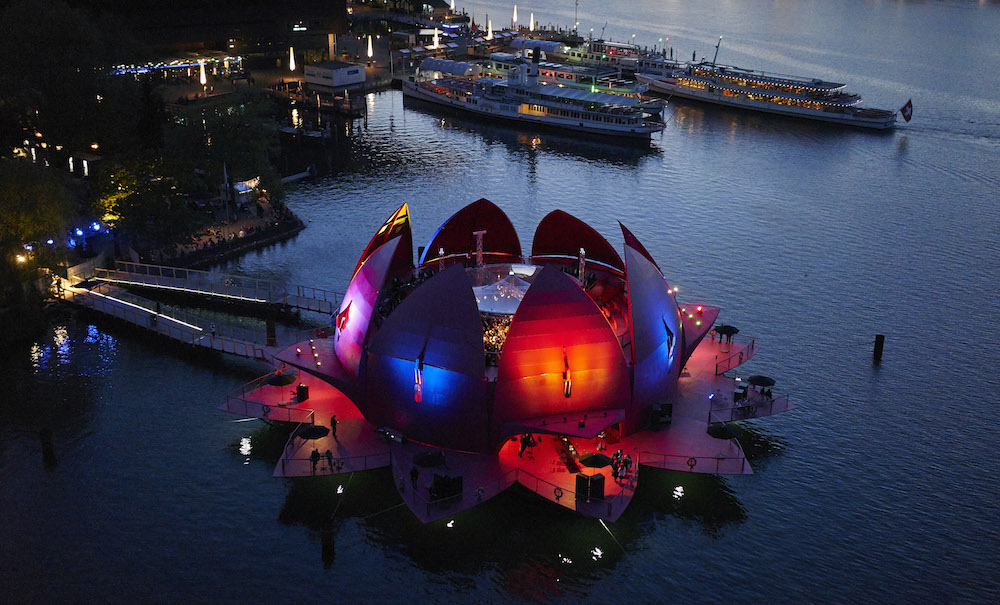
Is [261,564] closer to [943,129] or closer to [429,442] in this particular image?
[429,442]

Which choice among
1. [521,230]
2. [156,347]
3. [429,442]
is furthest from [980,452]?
[156,347]

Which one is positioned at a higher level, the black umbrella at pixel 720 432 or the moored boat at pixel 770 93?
the moored boat at pixel 770 93

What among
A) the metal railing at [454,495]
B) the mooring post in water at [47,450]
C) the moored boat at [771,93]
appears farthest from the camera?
the moored boat at [771,93]

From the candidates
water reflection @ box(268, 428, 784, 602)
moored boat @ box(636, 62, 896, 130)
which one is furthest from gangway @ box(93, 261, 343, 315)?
moored boat @ box(636, 62, 896, 130)

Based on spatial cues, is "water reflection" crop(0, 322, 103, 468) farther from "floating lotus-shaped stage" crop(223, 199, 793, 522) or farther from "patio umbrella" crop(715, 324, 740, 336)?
"patio umbrella" crop(715, 324, 740, 336)

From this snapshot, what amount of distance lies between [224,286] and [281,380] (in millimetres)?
18232

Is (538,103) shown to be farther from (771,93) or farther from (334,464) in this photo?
(334,464)

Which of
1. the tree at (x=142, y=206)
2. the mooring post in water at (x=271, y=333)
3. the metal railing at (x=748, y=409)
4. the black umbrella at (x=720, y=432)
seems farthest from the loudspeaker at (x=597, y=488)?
the tree at (x=142, y=206)

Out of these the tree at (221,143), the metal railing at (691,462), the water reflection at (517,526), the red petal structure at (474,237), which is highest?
the tree at (221,143)

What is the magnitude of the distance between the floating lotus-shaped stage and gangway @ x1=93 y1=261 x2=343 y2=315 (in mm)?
13688

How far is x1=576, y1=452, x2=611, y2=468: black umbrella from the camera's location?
45969 mm

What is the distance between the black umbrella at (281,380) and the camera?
175 ft

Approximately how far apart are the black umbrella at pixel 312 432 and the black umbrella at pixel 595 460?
13255 millimetres

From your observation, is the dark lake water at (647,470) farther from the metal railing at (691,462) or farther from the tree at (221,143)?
the tree at (221,143)
